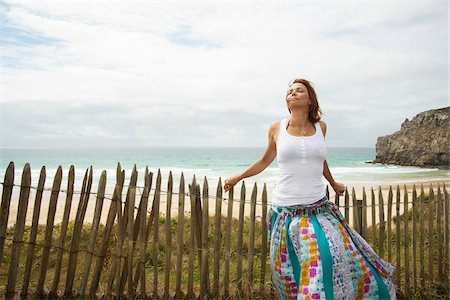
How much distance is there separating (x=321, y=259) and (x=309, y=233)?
0.73ft

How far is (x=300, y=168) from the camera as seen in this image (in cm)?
303

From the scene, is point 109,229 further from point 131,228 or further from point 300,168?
point 300,168

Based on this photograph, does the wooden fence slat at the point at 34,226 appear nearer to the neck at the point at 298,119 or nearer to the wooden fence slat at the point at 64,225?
the wooden fence slat at the point at 64,225

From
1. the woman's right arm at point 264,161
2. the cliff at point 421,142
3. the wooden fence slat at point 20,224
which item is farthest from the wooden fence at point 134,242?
the cliff at point 421,142

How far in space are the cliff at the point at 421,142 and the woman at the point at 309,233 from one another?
47.6m

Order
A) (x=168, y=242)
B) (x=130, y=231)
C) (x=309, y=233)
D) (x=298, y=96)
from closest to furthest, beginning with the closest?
(x=309, y=233), (x=298, y=96), (x=130, y=231), (x=168, y=242)

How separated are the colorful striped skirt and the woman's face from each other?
0.87 meters

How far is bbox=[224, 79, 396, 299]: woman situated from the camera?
2.89 metres

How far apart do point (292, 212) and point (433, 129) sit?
54.0 metres

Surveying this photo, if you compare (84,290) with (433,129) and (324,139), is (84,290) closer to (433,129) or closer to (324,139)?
(324,139)

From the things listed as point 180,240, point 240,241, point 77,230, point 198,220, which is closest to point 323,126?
point 240,241

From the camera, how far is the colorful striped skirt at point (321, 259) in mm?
2869

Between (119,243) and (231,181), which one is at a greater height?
(231,181)

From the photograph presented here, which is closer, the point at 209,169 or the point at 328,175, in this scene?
the point at 328,175
